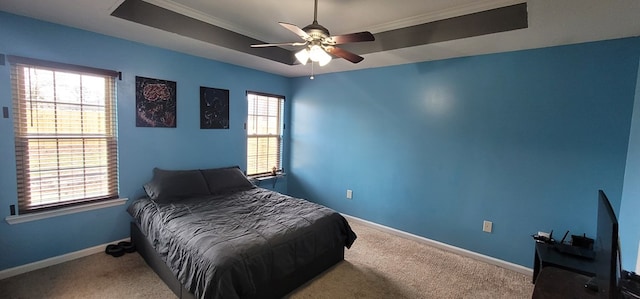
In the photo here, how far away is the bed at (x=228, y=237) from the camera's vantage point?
1850mm

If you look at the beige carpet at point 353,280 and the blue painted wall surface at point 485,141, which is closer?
the beige carpet at point 353,280

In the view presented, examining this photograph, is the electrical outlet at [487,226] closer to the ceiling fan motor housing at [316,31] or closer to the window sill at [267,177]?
the ceiling fan motor housing at [316,31]

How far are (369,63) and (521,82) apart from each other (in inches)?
65.8

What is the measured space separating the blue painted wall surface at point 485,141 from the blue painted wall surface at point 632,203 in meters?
0.10

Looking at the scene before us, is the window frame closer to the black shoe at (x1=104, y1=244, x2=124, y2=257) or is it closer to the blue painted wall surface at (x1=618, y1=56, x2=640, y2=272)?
the black shoe at (x1=104, y1=244, x2=124, y2=257)

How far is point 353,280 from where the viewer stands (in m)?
2.51

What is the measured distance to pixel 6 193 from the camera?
232cm

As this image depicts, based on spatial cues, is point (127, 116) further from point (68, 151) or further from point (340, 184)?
point (340, 184)

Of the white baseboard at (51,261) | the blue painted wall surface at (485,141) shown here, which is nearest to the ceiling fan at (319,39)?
the blue painted wall surface at (485,141)

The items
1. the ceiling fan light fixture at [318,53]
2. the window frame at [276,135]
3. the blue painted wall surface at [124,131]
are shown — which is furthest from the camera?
the window frame at [276,135]

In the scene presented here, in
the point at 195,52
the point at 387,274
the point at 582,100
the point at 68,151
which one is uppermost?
the point at 195,52

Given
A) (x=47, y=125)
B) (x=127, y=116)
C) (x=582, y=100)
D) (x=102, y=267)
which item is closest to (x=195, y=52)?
(x=127, y=116)

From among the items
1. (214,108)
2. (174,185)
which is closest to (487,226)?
(174,185)

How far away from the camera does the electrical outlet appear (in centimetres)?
296
